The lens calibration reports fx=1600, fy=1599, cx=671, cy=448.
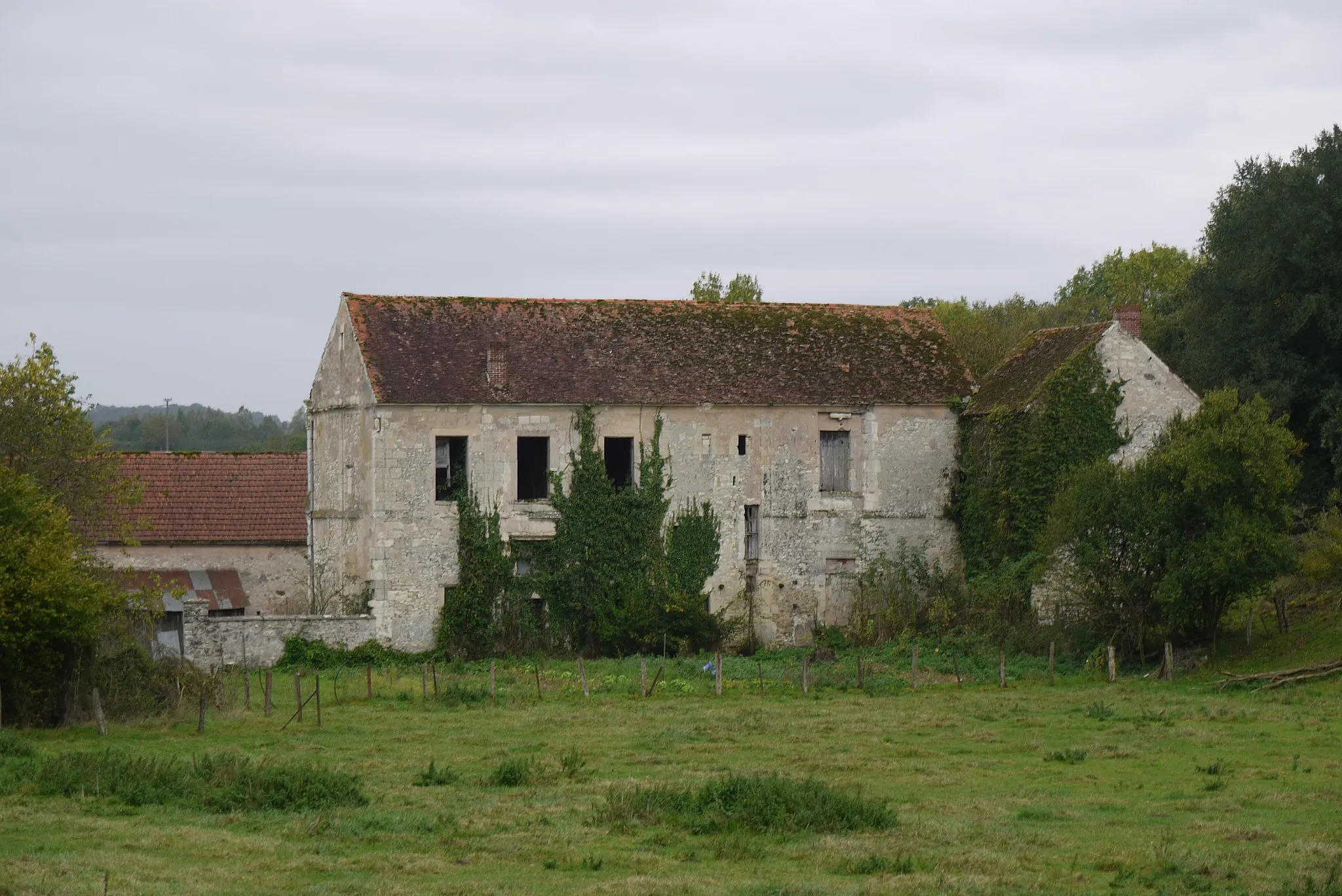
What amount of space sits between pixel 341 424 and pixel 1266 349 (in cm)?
2305

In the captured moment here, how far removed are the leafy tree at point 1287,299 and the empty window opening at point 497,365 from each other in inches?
703

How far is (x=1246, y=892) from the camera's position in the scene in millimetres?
13867

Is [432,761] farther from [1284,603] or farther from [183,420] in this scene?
[183,420]

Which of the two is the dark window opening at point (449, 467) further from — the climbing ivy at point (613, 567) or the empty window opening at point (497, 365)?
the climbing ivy at point (613, 567)

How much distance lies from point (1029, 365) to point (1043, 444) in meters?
2.97

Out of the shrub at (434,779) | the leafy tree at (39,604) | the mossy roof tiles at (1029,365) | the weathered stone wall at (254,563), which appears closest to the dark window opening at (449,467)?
the weathered stone wall at (254,563)

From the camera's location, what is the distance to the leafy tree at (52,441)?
30.6m

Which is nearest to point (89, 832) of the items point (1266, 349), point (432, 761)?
point (432, 761)

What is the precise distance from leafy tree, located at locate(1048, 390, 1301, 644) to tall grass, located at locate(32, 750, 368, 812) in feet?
57.1

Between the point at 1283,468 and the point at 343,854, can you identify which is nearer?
the point at 343,854

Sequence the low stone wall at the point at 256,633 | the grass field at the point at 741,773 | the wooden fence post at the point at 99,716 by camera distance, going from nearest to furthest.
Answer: the grass field at the point at 741,773 < the wooden fence post at the point at 99,716 < the low stone wall at the point at 256,633

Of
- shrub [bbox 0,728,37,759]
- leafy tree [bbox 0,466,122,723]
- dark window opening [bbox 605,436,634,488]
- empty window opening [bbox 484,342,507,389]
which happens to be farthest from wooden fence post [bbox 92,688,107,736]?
dark window opening [bbox 605,436,634,488]

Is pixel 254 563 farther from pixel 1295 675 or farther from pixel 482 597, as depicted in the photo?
pixel 1295 675

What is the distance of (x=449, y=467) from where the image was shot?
3625 centimetres
